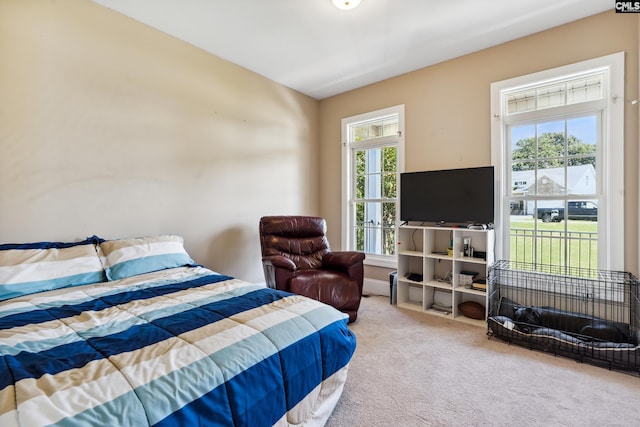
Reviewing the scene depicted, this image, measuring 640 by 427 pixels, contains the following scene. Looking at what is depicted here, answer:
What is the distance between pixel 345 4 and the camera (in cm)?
238

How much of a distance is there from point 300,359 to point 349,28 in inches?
112

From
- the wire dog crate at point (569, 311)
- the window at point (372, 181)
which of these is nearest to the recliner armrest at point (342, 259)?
the window at point (372, 181)

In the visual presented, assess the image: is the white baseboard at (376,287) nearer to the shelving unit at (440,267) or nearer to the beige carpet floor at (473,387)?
the shelving unit at (440,267)

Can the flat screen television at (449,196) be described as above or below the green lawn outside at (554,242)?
above

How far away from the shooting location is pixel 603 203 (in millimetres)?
2602

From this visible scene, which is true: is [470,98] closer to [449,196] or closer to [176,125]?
[449,196]

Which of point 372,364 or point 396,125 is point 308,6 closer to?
point 396,125

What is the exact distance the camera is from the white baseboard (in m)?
3.92

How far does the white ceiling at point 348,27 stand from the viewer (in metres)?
2.48

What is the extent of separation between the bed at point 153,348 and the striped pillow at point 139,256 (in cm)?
6

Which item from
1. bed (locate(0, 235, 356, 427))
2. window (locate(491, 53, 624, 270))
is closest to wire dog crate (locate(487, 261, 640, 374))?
window (locate(491, 53, 624, 270))

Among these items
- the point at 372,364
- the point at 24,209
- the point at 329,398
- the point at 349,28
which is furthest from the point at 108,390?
the point at 349,28

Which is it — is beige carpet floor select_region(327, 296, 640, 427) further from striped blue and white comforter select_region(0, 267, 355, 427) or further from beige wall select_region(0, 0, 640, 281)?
beige wall select_region(0, 0, 640, 281)

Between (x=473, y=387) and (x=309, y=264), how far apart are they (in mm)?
1936
